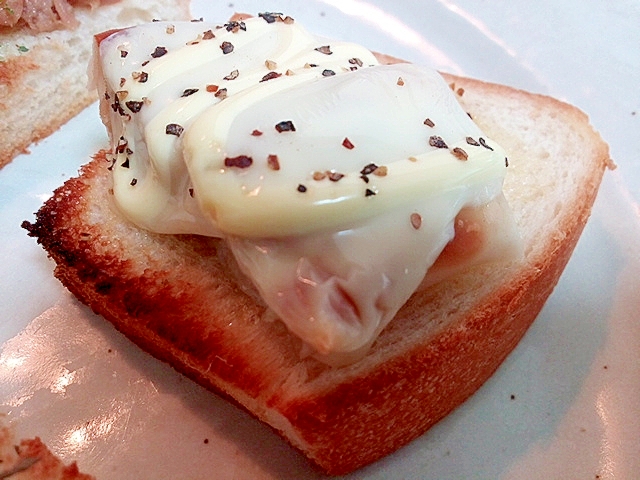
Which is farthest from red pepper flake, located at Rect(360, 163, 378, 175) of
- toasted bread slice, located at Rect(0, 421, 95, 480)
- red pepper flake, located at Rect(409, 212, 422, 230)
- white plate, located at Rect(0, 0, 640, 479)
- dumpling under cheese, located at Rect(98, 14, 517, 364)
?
toasted bread slice, located at Rect(0, 421, 95, 480)

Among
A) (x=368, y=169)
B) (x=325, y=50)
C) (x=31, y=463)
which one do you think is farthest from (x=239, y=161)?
(x=31, y=463)

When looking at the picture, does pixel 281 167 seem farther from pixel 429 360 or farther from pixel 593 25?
pixel 593 25

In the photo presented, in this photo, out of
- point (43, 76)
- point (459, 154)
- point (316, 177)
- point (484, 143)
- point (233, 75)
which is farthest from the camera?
point (43, 76)

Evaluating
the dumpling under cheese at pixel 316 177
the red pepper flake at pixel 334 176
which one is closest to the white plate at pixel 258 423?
the dumpling under cheese at pixel 316 177

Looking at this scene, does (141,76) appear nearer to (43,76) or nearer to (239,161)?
(239,161)

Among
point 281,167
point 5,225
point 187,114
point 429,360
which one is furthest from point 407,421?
point 5,225
